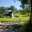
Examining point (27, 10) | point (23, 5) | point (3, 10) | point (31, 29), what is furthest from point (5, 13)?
point (31, 29)

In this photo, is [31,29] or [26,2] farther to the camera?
[26,2]

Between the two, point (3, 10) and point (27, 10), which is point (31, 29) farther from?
point (3, 10)

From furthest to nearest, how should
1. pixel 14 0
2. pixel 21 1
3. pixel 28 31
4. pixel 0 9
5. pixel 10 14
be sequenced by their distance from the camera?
pixel 0 9
pixel 10 14
pixel 21 1
pixel 14 0
pixel 28 31

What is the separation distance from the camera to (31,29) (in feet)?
33.2

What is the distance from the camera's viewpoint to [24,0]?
1644 cm

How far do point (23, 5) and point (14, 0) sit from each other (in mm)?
2627

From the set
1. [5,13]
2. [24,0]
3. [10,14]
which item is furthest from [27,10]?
[5,13]

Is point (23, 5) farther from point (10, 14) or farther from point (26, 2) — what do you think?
point (10, 14)

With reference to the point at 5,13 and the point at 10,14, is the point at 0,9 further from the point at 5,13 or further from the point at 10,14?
the point at 10,14

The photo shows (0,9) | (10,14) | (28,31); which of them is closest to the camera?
(28,31)

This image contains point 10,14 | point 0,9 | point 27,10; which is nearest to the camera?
point 27,10

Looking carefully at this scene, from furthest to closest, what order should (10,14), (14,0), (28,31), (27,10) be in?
(10,14) → (27,10) → (14,0) → (28,31)

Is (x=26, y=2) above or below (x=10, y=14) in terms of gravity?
above

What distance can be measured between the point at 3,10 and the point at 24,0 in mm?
40031
